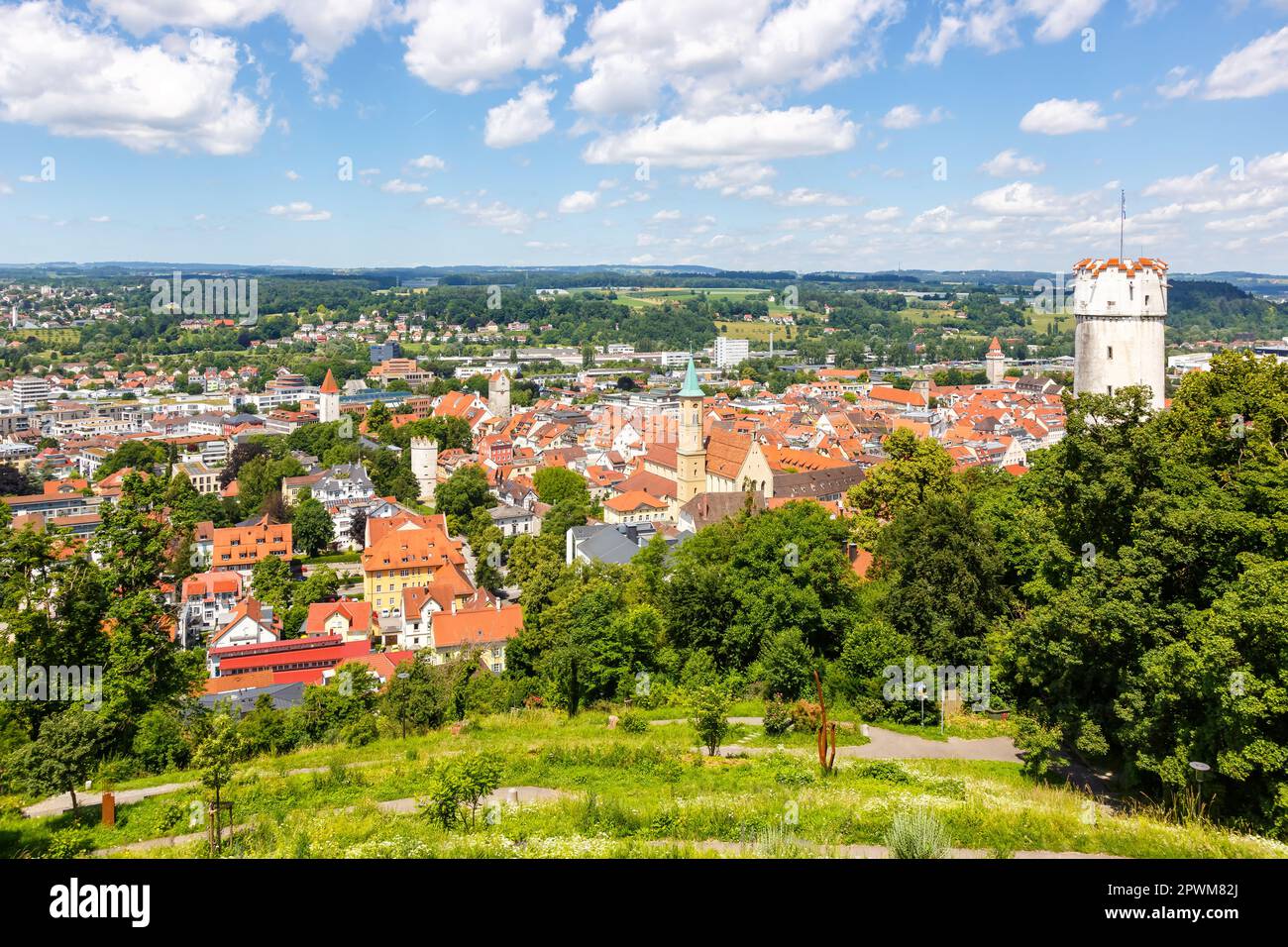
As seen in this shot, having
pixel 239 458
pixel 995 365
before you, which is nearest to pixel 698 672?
pixel 239 458

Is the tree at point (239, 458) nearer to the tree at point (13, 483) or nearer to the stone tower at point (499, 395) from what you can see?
the tree at point (13, 483)

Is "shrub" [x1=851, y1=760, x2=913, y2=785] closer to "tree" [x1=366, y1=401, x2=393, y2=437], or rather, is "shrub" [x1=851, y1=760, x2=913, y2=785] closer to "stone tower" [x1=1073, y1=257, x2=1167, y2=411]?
"stone tower" [x1=1073, y1=257, x2=1167, y2=411]

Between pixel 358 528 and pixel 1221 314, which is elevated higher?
pixel 1221 314

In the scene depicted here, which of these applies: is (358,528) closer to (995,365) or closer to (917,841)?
(917,841)

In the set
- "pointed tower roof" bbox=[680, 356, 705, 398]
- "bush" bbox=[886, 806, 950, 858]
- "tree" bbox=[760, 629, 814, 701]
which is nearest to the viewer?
"bush" bbox=[886, 806, 950, 858]

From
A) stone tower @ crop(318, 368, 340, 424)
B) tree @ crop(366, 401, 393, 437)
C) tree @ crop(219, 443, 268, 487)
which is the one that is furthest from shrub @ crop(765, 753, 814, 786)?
stone tower @ crop(318, 368, 340, 424)

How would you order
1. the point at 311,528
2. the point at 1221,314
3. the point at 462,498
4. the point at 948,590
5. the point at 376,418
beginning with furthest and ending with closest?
the point at 1221,314 < the point at 376,418 < the point at 462,498 < the point at 311,528 < the point at 948,590

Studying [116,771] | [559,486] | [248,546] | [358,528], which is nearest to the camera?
[116,771]

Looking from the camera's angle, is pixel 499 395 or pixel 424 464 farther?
Answer: pixel 499 395
